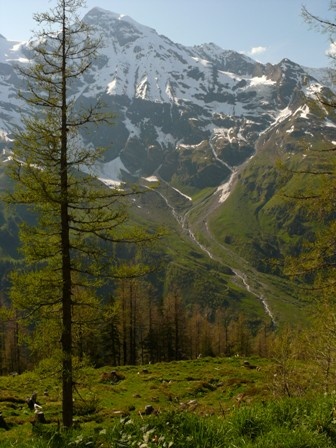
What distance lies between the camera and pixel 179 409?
606 inches

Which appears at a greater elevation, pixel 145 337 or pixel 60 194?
pixel 60 194

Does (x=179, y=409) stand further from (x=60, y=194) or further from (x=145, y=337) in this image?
(x=145, y=337)

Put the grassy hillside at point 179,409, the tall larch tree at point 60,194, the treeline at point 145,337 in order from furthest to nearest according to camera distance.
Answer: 1. the treeline at point 145,337
2. the tall larch tree at point 60,194
3. the grassy hillside at point 179,409

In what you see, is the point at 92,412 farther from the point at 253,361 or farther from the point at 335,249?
the point at 253,361

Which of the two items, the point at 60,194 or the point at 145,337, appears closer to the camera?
the point at 60,194

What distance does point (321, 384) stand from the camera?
742 inches

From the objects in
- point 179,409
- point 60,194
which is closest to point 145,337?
point 179,409

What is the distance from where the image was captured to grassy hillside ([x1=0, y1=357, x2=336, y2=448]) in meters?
8.02

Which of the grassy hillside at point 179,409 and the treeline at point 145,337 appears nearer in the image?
the grassy hillside at point 179,409

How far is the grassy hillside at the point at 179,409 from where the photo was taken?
8016 millimetres

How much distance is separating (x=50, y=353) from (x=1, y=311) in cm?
290

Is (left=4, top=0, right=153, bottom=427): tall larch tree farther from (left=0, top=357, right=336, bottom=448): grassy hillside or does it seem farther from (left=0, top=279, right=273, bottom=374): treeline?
(left=0, top=279, right=273, bottom=374): treeline

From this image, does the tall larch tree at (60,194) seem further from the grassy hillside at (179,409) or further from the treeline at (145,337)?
the treeline at (145,337)

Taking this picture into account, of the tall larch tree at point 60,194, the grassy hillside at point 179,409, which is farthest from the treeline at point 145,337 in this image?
the tall larch tree at point 60,194
